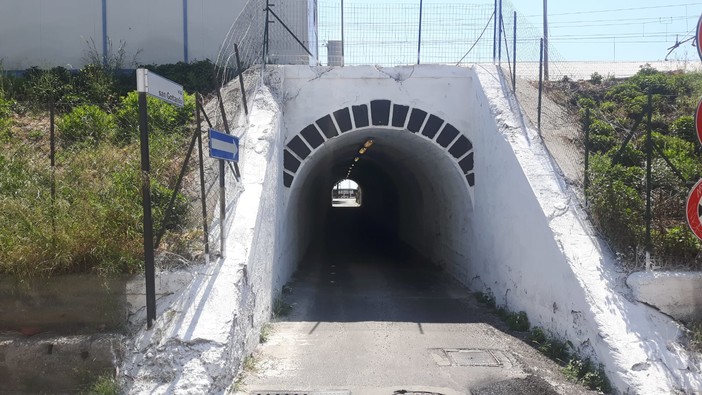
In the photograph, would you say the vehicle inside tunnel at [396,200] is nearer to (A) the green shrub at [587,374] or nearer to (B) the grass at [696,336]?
(A) the green shrub at [587,374]

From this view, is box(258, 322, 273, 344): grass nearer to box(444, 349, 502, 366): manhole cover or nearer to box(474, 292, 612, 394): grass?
box(444, 349, 502, 366): manhole cover

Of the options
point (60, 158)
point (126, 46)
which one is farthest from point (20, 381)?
point (126, 46)

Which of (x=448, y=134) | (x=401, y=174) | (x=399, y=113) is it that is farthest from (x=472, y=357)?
(x=401, y=174)

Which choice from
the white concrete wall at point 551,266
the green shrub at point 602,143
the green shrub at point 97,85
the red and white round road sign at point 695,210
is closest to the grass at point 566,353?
the white concrete wall at point 551,266

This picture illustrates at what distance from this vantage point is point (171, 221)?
265 inches

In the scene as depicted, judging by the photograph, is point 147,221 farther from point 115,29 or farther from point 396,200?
point 396,200

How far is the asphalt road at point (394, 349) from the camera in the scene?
5.97 meters

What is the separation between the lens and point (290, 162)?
10508 mm

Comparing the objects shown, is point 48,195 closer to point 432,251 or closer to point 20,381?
point 20,381

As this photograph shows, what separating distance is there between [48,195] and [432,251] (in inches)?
392

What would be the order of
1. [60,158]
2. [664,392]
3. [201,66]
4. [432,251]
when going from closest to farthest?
[664,392], [60,158], [201,66], [432,251]

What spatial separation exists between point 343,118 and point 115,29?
5.86m

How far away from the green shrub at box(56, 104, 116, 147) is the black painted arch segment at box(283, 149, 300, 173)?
2.83 m

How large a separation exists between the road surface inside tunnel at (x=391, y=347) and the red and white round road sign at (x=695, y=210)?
6.14 feet
